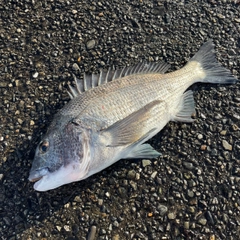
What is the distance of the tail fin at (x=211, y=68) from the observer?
3.71 m

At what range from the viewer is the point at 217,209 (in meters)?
3.11

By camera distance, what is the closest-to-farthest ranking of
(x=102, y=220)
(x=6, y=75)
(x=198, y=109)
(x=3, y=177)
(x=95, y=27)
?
(x=102, y=220) → (x=3, y=177) → (x=198, y=109) → (x=6, y=75) → (x=95, y=27)

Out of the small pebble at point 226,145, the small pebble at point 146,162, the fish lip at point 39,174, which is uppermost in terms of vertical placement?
the small pebble at point 226,145

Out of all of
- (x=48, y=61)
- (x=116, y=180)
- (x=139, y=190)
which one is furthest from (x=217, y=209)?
(x=48, y=61)

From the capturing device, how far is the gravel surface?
3.07m

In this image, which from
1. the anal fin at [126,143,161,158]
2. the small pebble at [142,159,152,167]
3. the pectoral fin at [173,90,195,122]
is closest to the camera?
the anal fin at [126,143,161,158]

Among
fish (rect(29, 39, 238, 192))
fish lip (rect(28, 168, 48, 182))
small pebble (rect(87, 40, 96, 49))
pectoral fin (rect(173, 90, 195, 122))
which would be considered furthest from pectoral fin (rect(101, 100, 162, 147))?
small pebble (rect(87, 40, 96, 49))

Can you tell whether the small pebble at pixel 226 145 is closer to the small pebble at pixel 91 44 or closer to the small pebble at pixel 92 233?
the small pebble at pixel 92 233

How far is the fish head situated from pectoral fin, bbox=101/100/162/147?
222mm

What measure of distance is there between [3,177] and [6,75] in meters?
1.32

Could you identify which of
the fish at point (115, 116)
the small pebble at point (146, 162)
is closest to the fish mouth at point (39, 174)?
the fish at point (115, 116)

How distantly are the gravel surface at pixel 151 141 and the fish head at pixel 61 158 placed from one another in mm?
440

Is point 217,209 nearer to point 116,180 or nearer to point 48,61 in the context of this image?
point 116,180

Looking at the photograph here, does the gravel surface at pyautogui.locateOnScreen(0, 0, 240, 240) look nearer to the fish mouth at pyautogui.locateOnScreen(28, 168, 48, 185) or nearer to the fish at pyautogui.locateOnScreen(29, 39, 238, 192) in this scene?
the fish at pyautogui.locateOnScreen(29, 39, 238, 192)
